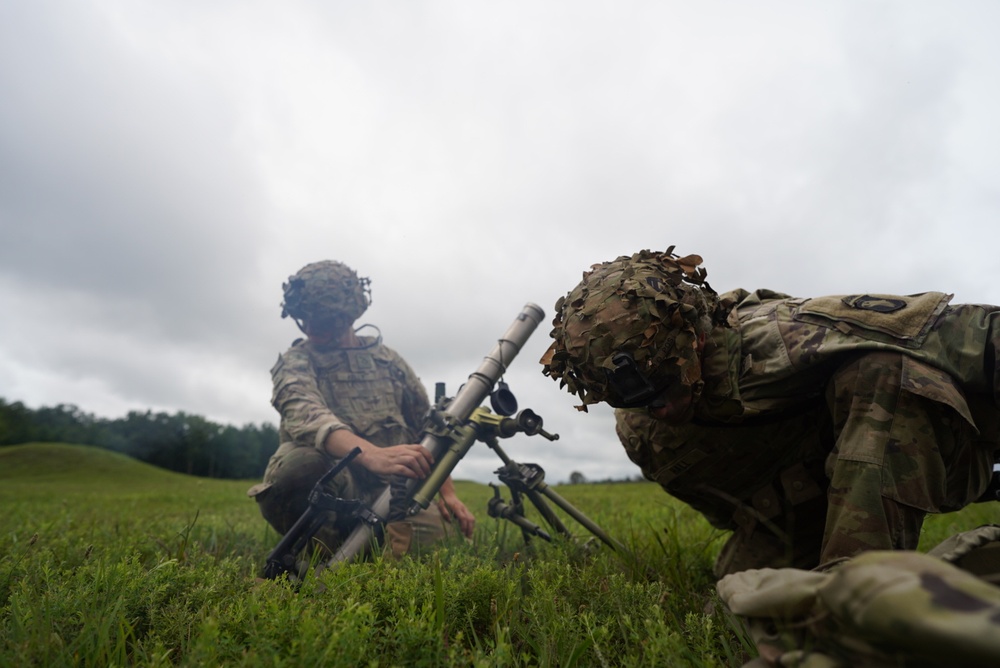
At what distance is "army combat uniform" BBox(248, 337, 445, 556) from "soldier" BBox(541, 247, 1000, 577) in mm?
1953

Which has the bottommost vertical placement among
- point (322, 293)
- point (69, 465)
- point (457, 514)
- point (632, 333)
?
point (457, 514)

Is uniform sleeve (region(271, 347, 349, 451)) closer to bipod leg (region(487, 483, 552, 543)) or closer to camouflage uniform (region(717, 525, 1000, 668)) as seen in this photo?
bipod leg (region(487, 483, 552, 543))

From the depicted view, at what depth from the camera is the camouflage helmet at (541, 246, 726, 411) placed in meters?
2.47

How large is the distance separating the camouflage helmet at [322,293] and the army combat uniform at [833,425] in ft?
9.62

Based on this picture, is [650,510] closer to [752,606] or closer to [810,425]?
[810,425]

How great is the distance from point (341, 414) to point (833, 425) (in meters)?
3.78

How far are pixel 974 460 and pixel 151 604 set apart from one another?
338 centimetres

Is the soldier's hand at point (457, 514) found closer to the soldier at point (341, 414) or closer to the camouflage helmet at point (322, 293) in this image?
the soldier at point (341, 414)

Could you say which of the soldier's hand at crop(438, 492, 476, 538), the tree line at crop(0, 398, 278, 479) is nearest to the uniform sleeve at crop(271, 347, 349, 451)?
the soldier's hand at crop(438, 492, 476, 538)

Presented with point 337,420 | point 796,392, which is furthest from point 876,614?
point 337,420

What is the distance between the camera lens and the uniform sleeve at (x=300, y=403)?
4254 millimetres

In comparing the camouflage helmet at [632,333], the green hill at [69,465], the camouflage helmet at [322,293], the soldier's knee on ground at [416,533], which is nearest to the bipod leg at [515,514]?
the soldier's knee on ground at [416,533]

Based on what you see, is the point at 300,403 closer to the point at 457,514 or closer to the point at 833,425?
the point at 457,514

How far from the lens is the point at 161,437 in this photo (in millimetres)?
41844
